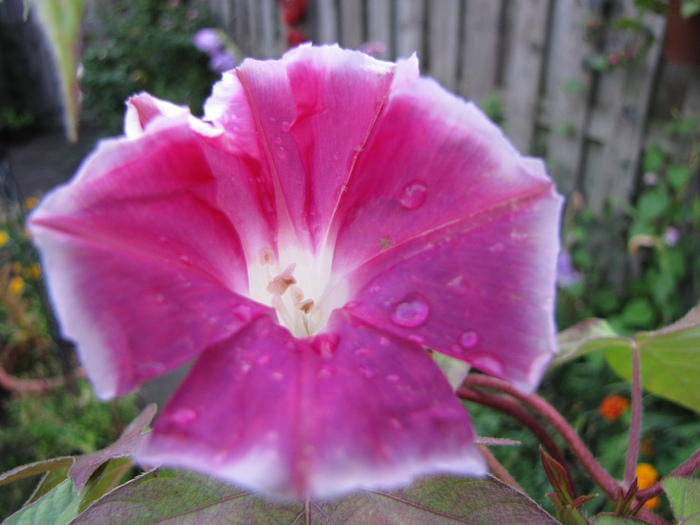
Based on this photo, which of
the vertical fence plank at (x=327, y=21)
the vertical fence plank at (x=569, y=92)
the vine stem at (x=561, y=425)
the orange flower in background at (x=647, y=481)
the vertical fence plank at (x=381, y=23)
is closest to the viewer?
the vine stem at (x=561, y=425)

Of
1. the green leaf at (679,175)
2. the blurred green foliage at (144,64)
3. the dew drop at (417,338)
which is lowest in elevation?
the blurred green foliage at (144,64)

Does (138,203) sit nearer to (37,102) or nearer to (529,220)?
(529,220)

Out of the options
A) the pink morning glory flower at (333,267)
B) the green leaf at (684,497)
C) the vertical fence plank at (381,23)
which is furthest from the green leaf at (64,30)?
the vertical fence plank at (381,23)

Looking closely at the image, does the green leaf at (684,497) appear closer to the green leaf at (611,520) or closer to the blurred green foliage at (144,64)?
the green leaf at (611,520)

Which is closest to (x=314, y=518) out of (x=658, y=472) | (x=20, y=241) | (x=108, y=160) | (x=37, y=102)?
(x=108, y=160)

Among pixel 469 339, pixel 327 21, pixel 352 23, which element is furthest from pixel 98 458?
pixel 327 21

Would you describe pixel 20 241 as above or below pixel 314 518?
below
